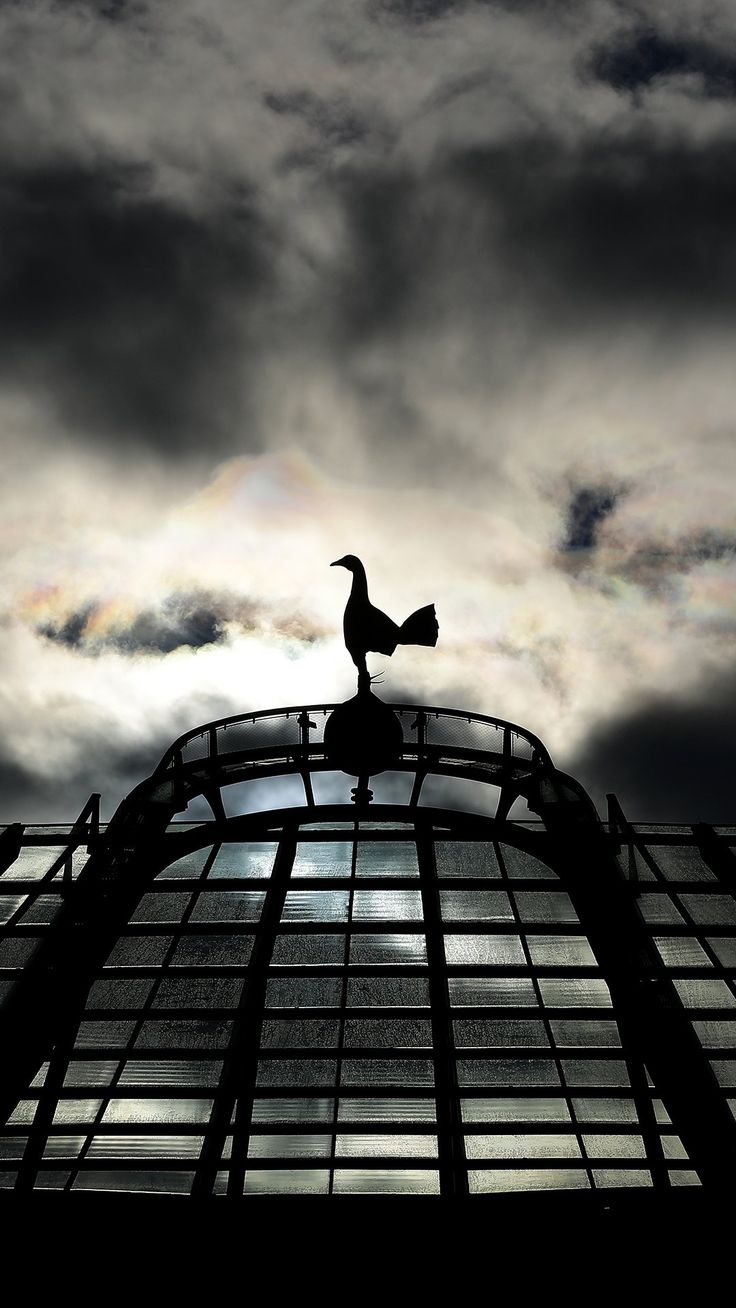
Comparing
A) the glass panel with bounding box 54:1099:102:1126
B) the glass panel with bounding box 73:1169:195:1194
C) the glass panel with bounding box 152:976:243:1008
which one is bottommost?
the glass panel with bounding box 73:1169:195:1194

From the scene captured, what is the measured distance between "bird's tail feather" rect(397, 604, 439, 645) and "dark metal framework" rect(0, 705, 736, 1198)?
450 cm

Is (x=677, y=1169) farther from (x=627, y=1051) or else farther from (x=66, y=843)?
(x=66, y=843)

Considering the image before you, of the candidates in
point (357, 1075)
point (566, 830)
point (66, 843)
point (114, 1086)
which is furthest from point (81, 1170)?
point (566, 830)

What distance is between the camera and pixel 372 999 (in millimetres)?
11695

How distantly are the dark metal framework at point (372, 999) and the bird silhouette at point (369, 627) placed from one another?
14.3 ft

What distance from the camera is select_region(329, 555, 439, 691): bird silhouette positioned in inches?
493

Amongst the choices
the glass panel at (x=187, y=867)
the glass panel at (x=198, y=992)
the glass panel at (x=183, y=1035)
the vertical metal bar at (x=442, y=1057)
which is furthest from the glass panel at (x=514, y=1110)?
the glass panel at (x=187, y=867)

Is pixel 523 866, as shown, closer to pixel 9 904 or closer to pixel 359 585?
pixel 359 585

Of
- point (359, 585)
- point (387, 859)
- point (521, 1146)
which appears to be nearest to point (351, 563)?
point (359, 585)

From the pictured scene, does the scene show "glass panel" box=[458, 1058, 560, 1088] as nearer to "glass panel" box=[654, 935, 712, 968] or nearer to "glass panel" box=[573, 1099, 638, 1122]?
"glass panel" box=[573, 1099, 638, 1122]

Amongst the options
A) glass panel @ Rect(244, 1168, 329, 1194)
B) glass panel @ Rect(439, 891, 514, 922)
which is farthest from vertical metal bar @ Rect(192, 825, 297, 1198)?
glass panel @ Rect(439, 891, 514, 922)

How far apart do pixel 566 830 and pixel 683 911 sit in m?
2.55

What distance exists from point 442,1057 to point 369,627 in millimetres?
6060

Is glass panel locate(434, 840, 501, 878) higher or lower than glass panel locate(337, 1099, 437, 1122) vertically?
higher
